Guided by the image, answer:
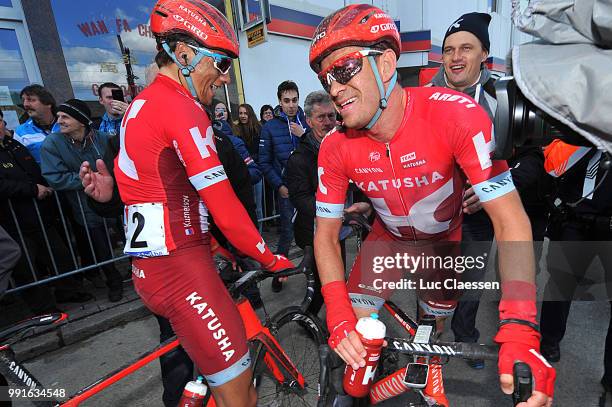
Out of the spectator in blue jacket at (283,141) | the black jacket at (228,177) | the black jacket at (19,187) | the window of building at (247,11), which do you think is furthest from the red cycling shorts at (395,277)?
the window of building at (247,11)

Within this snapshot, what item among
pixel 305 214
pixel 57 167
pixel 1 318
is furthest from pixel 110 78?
pixel 305 214

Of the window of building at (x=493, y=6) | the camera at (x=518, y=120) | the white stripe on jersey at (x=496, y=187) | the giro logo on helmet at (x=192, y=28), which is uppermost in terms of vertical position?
the window of building at (x=493, y=6)

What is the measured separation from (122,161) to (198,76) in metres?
0.66

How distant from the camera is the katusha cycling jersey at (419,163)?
5.27 ft

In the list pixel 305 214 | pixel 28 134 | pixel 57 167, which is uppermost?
pixel 28 134

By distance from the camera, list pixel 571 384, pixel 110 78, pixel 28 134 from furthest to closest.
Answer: pixel 110 78
pixel 28 134
pixel 571 384

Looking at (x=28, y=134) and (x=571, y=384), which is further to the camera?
(x=28, y=134)

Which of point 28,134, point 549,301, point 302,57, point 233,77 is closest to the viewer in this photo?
point 549,301

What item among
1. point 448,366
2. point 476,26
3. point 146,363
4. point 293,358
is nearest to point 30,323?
point 146,363

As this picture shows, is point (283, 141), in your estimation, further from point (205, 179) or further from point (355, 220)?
point (205, 179)

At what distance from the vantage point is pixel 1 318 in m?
3.97

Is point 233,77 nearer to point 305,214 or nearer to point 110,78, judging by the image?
point 110,78

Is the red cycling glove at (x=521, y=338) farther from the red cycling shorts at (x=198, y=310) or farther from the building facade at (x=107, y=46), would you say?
the building facade at (x=107, y=46)

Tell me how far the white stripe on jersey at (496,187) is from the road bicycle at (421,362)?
659 mm
